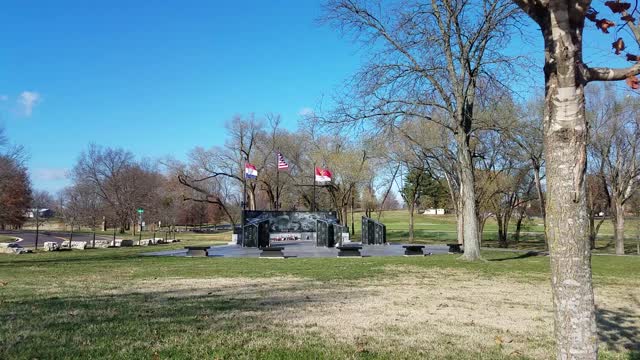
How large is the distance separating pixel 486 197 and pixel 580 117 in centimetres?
3831

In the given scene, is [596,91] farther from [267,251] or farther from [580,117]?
[580,117]

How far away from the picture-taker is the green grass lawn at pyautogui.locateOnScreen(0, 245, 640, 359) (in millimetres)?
5152

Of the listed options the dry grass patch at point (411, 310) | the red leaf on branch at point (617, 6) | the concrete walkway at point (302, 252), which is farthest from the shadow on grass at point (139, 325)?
the concrete walkway at point (302, 252)

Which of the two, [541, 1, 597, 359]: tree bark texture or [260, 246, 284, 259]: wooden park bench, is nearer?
[541, 1, 597, 359]: tree bark texture

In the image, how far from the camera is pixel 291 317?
6.84m

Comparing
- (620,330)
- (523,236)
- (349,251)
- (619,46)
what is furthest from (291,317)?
(523,236)

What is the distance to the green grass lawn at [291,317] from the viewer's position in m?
5.15

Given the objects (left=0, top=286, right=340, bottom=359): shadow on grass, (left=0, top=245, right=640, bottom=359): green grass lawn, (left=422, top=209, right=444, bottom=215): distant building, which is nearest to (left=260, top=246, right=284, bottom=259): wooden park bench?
(left=0, top=245, right=640, bottom=359): green grass lawn

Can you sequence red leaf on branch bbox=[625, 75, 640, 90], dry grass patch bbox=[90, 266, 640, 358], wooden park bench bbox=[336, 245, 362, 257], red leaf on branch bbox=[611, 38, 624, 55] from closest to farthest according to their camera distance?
red leaf on branch bbox=[625, 75, 640, 90] < red leaf on branch bbox=[611, 38, 624, 55] < dry grass patch bbox=[90, 266, 640, 358] < wooden park bench bbox=[336, 245, 362, 257]

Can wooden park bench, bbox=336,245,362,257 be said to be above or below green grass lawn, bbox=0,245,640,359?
above

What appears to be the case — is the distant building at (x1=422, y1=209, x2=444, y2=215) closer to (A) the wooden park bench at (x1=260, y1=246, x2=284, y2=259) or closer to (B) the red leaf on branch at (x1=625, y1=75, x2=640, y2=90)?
(A) the wooden park bench at (x1=260, y1=246, x2=284, y2=259)

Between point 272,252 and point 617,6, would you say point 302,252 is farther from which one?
point 617,6

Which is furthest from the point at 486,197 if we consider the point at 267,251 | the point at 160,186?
the point at 160,186

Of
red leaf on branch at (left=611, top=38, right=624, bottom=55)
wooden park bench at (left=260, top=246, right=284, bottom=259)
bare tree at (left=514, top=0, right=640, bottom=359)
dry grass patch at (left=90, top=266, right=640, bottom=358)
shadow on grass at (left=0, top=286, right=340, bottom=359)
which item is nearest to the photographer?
bare tree at (left=514, top=0, right=640, bottom=359)
